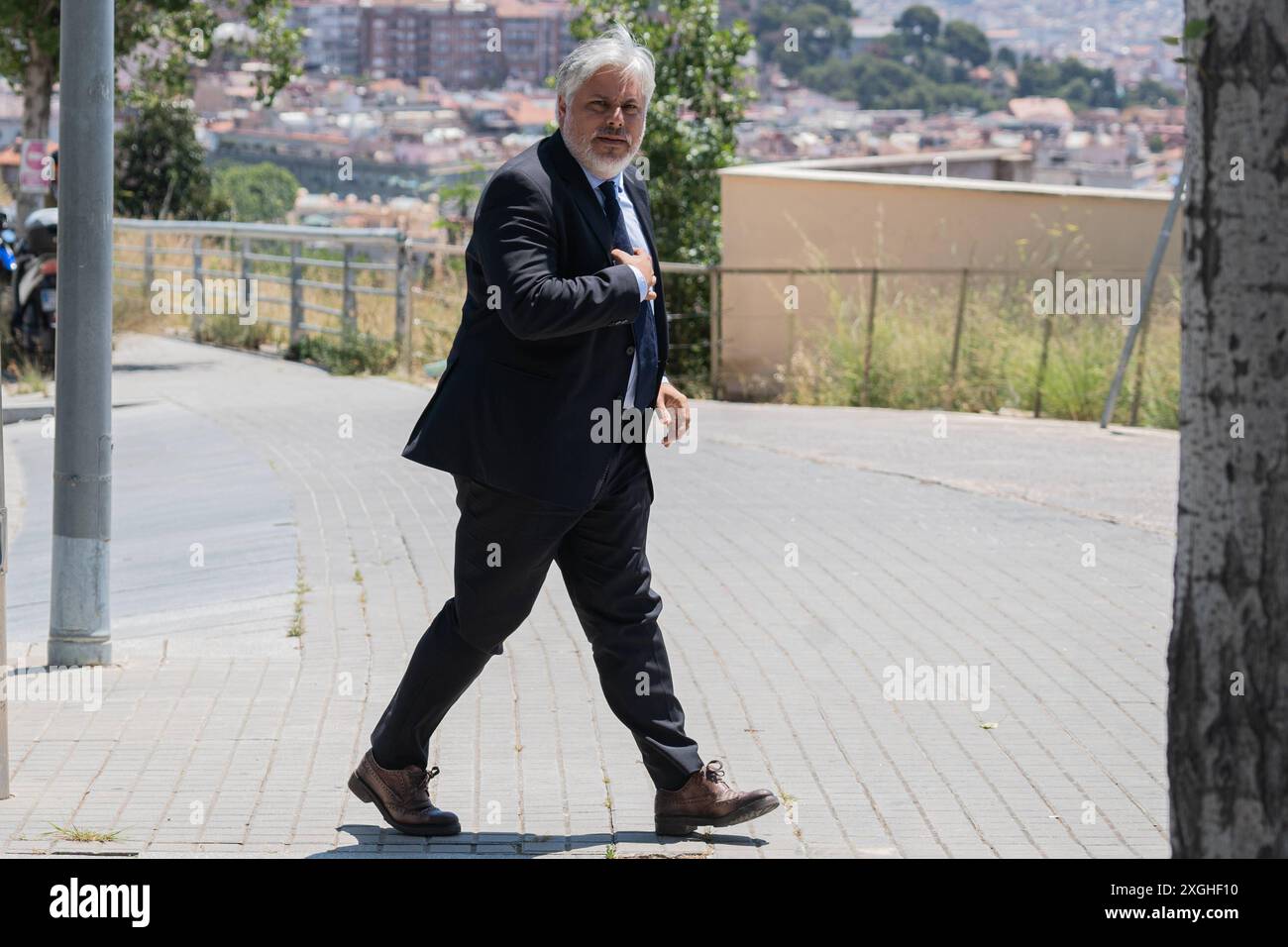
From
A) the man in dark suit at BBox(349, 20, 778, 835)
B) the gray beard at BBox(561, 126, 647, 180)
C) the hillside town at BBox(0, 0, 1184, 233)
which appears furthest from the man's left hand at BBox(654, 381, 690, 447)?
the hillside town at BBox(0, 0, 1184, 233)

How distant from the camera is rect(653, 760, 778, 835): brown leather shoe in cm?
446

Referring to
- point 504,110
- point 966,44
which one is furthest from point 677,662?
point 966,44

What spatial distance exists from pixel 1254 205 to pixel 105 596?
4423mm

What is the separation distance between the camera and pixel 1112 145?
66625 mm

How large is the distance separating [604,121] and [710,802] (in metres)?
1.59

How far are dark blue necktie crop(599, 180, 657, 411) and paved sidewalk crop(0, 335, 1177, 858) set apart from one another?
1.07m

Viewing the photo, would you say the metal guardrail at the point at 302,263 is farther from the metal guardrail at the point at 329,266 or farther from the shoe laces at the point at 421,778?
the shoe laces at the point at 421,778

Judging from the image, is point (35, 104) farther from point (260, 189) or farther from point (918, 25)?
point (918, 25)

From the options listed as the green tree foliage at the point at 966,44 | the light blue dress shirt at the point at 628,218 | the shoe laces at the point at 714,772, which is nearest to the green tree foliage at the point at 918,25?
the green tree foliage at the point at 966,44

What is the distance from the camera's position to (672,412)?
4469 millimetres

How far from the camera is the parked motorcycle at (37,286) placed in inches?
608

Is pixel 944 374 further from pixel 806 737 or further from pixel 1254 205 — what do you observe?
pixel 1254 205

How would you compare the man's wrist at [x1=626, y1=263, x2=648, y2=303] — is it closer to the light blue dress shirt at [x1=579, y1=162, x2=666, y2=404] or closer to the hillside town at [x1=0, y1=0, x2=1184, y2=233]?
the light blue dress shirt at [x1=579, y1=162, x2=666, y2=404]
